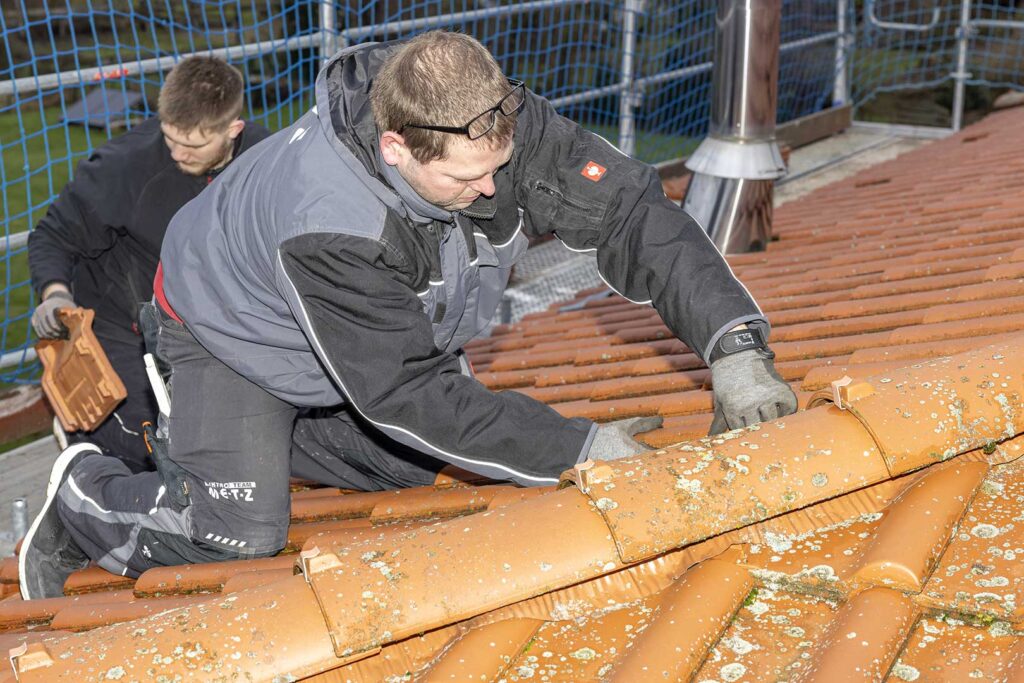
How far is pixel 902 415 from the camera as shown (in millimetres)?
1915

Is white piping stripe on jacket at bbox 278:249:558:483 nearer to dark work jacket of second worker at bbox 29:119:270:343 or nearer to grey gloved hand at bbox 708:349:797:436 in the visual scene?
grey gloved hand at bbox 708:349:797:436

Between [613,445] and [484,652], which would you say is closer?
[484,652]

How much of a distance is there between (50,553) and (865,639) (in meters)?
2.43

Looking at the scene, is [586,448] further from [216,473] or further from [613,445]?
[216,473]

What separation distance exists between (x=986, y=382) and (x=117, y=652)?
5.15 feet

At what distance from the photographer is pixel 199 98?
12.3 ft

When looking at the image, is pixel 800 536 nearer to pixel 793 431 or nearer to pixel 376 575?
pixel 793 431

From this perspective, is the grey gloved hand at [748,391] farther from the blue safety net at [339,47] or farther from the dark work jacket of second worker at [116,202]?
the blue safety net at [339,47]

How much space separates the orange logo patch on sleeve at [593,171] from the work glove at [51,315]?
7.49 feet

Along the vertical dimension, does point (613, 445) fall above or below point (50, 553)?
above

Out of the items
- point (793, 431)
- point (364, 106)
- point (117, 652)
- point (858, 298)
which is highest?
point (364, 106)

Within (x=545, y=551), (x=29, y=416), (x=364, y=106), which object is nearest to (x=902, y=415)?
(x=545, y=551)

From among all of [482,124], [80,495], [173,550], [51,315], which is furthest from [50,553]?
[482,124]

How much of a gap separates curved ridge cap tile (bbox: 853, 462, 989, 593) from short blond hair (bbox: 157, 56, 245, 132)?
2.77 meters
